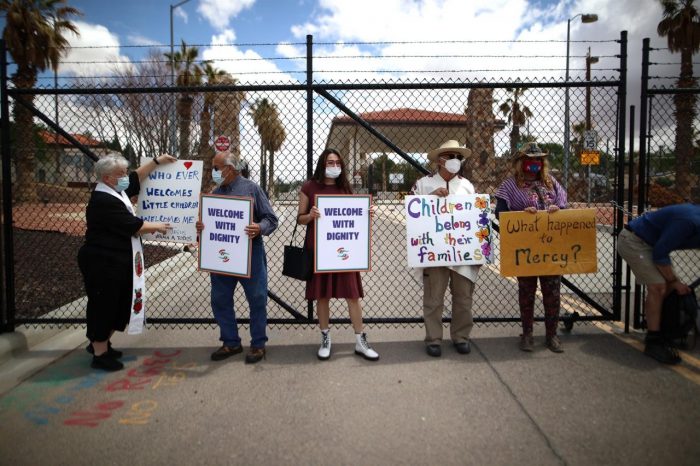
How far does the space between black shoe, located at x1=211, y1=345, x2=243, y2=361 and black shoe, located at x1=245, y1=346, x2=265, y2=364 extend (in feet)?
0.44

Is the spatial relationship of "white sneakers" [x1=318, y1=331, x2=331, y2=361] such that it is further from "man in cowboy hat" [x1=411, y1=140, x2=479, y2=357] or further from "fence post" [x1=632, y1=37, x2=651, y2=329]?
"fence post" [x1=632, y1=37, x2=651, y2=329]

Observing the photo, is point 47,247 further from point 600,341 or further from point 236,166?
point 600,341

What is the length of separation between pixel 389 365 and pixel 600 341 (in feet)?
7.02

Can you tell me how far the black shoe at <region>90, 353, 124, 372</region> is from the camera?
3.84 metres

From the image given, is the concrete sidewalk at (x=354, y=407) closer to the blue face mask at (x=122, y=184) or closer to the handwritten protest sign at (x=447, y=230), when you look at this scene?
the handwritten protest sign at (x=447, y=230)

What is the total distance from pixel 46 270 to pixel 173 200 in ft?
15.2

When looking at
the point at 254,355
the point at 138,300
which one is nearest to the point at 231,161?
the point at 138,300

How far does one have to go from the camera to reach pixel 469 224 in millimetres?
4148

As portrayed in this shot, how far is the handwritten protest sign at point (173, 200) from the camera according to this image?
4.05 meters

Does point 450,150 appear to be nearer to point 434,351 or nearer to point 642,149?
point 434,351

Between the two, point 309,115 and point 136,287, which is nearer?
point 136,287

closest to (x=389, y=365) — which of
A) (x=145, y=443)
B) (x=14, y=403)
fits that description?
(x=145, y=443)

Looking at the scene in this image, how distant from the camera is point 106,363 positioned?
3836mm

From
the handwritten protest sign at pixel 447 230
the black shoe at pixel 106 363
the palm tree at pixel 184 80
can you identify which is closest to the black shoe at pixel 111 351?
the black shoe at pixel 106 363
